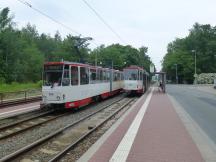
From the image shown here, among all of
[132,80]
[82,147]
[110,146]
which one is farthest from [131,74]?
[110,146]

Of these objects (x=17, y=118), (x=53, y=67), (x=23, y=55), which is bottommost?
(x=17, y=118)

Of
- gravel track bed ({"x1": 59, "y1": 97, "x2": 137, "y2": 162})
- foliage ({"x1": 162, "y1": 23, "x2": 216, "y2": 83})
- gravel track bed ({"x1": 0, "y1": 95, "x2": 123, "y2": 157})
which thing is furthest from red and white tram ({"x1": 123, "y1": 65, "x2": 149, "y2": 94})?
foliage ({"x1": 162, "y1": 23, "x2": 216, "y2": 83})

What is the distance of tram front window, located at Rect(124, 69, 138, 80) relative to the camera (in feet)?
123

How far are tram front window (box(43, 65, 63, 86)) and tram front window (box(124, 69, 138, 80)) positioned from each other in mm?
18041

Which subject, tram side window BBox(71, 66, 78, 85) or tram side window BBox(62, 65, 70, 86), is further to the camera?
tram side window BBox(71, 66, 78, 85)

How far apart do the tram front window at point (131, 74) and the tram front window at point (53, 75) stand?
18.0m

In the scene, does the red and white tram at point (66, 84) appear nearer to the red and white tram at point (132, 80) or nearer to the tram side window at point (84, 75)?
the tram side window at point (84, 75)

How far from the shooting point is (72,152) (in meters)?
10.3

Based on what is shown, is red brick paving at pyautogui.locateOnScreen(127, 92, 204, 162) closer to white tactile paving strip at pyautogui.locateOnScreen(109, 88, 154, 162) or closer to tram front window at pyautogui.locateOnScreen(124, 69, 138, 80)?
white tactile paving strip at pyautogui.locateOnScreen(109, 88, 154, 162)

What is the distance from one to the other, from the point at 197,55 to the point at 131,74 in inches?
3265

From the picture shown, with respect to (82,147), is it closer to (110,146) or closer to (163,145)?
(110,146)

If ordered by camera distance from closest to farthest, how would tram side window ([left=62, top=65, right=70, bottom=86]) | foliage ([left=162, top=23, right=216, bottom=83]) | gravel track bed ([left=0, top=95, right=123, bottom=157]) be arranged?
1. gravel track bed ([left=0, top=95, right=123, bottom=157])
2. tram side window ([left=62, top=65, right=70, bottom=86])
3. foliage ([left=162, top=23, right=216, bottom=83])

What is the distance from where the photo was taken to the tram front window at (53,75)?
19.9 meters

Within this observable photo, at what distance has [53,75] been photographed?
20.1 m
